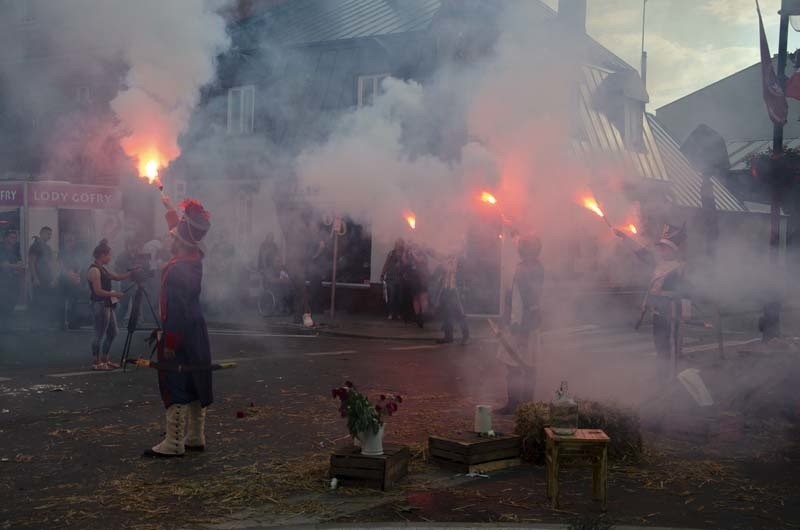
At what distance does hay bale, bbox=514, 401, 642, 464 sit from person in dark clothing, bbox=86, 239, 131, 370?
6444 mm

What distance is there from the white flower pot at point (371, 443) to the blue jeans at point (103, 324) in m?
6.51

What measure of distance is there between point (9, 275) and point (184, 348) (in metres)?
12.4

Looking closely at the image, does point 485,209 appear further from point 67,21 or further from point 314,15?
point 314,15

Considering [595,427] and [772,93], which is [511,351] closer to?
[595,427]

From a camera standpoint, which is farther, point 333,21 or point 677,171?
point 677,171

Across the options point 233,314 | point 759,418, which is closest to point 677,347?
point 759,418

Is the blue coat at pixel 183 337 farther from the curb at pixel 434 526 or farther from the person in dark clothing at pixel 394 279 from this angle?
the person in dark clothing at pixel 394 279

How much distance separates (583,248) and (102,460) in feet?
31.6

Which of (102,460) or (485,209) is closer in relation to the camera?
(102,460)

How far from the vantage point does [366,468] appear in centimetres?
570

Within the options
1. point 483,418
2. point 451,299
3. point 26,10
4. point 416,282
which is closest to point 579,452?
point 483,418

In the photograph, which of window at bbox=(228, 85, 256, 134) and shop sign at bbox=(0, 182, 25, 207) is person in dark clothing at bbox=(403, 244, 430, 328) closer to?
window at bbox=(228, 85, 256, 134)

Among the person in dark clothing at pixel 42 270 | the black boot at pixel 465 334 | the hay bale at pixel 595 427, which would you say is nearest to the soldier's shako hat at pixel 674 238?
the hay bale at pixel 595 427

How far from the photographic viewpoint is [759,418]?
8406mm
